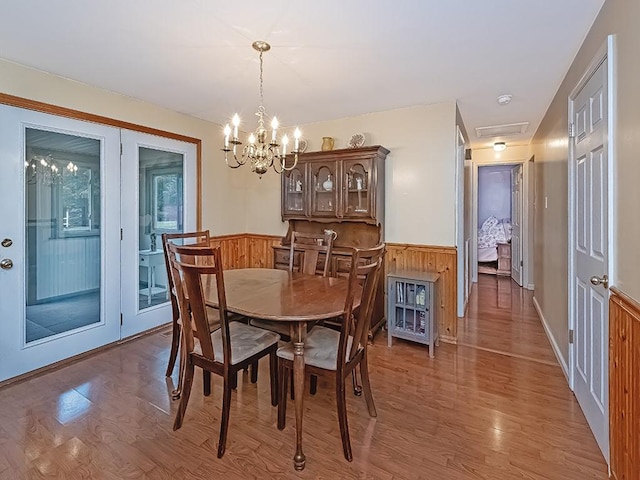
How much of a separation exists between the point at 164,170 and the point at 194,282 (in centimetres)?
241

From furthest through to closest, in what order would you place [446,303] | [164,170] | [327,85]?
[164,170], [446,303], [327,85]

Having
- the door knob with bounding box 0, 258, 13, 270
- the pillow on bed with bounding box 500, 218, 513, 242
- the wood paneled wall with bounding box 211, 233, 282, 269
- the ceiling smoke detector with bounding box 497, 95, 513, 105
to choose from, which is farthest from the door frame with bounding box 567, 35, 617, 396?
the pillow on bed with bounding box 500, 218, 513, 242

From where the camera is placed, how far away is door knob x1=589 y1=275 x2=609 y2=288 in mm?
1688

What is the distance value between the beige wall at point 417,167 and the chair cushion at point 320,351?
1.78 metres

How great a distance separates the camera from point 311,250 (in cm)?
294

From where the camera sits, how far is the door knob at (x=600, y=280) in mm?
1688

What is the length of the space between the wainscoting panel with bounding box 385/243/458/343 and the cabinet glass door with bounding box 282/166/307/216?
1253mm

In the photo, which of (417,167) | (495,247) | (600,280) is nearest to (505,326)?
(417,167)

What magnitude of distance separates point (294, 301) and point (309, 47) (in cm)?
168

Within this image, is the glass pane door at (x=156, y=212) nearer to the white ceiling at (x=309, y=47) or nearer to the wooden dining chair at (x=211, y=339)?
the white ceiling at (x=309, y=47)

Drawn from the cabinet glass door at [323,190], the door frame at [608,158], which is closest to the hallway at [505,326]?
the door frame at [608,158]

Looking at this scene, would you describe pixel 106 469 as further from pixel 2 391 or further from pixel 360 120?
pixel 360 120

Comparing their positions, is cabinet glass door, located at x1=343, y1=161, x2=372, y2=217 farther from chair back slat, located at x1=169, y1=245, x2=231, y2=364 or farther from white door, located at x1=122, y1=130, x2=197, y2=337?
chair back slat, located at x1=169, y1=245, x2=231, y2=364

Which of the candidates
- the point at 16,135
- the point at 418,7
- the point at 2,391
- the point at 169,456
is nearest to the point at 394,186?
the point at 418,7
